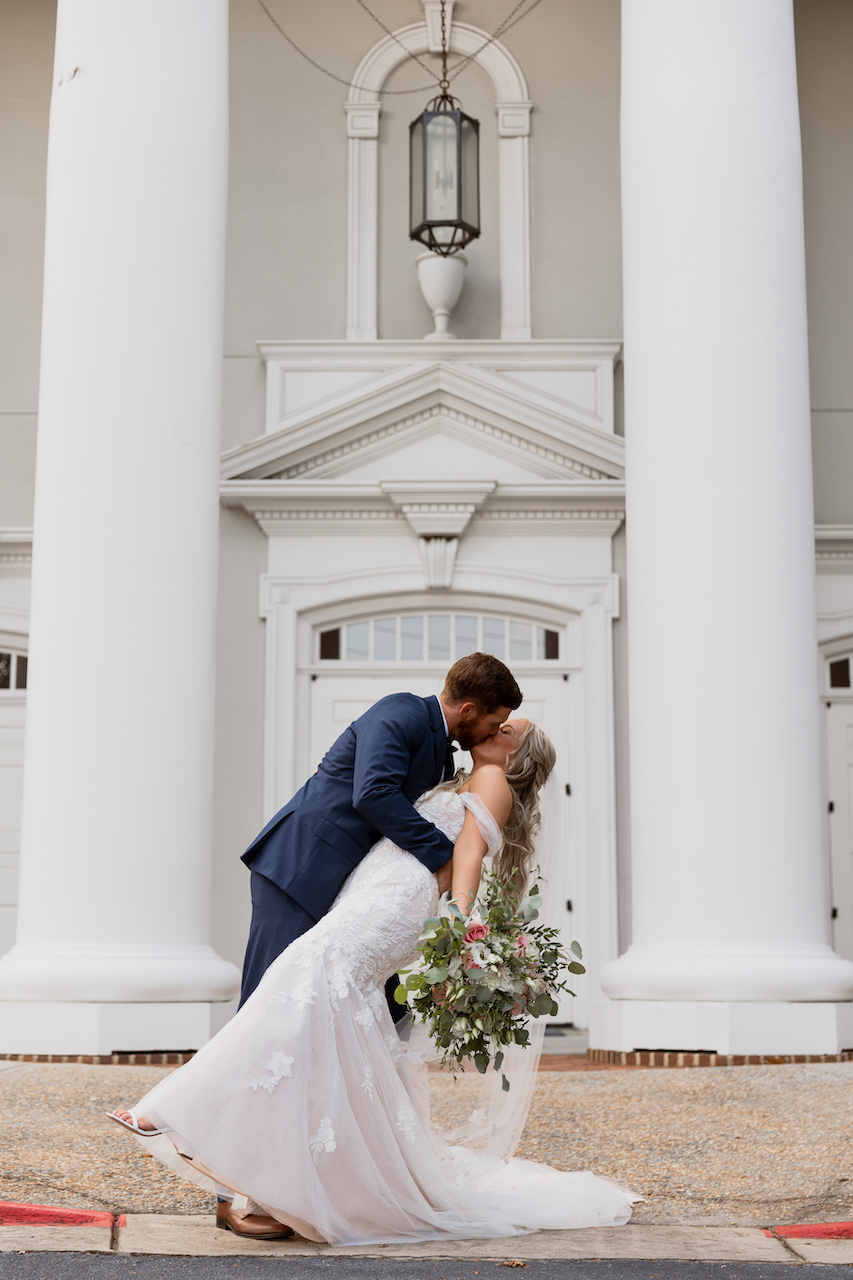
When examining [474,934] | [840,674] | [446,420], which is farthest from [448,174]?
[474,934]

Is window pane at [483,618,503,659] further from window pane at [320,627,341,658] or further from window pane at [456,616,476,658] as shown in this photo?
window pane at [320,627,341,658]

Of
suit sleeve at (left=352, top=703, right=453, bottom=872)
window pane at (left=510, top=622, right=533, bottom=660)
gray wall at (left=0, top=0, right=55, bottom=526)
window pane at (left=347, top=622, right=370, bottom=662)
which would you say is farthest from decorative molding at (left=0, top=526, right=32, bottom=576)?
suit sleeve at (left=352, top=703, right=453, bottom=872)

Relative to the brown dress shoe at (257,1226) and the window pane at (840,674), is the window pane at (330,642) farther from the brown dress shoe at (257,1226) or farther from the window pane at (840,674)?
the brown dress shoe at (257,1226)

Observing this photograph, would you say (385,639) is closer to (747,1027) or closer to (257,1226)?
(747,1027)

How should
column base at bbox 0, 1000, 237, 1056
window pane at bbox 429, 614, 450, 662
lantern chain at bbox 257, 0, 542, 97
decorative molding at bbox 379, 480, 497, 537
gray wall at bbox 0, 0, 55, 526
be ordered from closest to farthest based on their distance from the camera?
column base at bbox 0, 1000, 237, 1056, decorative molding at bbox 379, 480, 497, 537, window pane at bbox 429, 614, 450, 662, gray wall at bbox 0, 0, 55, 526, lantern chain at bbox 257, 0, 542, 97

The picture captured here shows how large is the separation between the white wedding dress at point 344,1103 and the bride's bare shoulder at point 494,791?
39 mm

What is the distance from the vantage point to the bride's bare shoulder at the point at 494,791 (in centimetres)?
409

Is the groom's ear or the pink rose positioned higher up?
the groom's ear

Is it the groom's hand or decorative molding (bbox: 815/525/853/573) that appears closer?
the groom's hand

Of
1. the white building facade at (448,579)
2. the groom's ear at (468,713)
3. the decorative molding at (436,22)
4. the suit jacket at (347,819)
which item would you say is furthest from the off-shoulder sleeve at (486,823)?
the decorative molding at (436,22)

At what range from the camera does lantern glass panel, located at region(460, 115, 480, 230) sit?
10.2m

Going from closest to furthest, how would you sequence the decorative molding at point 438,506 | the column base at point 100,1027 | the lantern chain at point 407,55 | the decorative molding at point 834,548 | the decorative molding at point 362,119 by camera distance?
the column base at point 100,1027 → the decorative molding at point 438,506 → the decorative molding at point 834,548 → the decorative molding at point 362,119 → the lantern chain at point 407,55

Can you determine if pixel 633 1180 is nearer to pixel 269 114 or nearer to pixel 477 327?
pixel 477 327

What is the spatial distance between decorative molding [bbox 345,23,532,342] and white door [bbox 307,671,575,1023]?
2.54 metres
